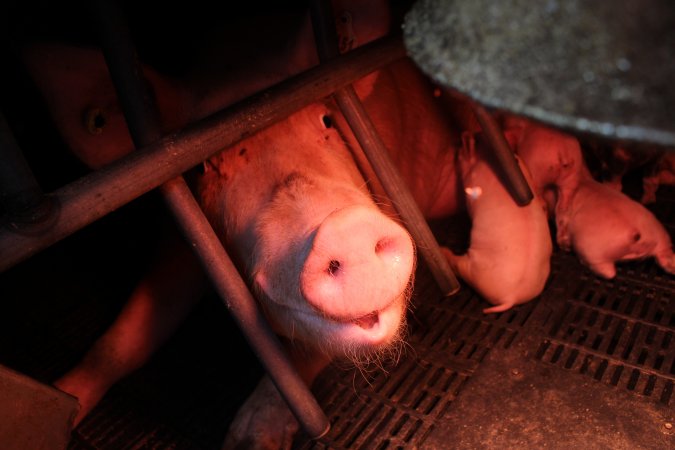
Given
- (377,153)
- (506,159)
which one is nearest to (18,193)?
(377,153)

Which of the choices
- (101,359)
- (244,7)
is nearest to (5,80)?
(244,7)

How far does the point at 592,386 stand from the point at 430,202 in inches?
53.1

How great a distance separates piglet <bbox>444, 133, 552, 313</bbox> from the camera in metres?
2.37

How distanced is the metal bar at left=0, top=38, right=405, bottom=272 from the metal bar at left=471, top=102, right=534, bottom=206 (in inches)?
21.5

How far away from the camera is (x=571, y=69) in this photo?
49cm

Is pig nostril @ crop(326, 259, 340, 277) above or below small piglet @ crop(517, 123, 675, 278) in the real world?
above

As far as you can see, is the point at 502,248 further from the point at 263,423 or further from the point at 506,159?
the point at 263,423

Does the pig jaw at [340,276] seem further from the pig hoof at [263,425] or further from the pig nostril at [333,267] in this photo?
the pig hoof at [263,425]

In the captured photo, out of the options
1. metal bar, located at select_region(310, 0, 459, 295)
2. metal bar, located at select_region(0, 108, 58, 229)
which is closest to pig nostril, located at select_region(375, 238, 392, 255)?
metal bar, located at select_region(310, 0, 459, 295)

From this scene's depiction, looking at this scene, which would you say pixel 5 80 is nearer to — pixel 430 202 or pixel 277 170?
pixel 277 170

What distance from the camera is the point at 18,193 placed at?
114 centimetres

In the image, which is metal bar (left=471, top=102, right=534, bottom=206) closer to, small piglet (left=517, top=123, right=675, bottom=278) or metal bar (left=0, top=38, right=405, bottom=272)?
small piglet (left=517, top=123, right=675, bottom=278)

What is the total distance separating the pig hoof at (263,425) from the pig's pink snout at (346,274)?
2.50ft

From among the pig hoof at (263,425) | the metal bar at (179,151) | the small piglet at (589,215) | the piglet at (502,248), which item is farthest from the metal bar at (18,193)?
the small piglet at (589,215)
